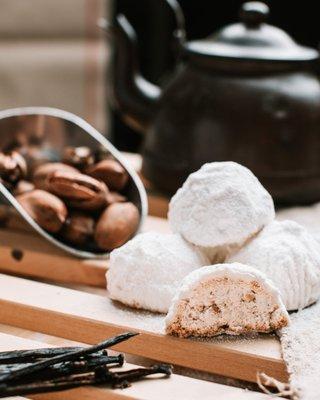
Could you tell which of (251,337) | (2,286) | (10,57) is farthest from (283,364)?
(10,57)

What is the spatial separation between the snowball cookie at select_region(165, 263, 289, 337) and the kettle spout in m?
0.60

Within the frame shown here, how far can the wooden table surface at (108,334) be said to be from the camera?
2.45ft

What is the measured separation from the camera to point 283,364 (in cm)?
80

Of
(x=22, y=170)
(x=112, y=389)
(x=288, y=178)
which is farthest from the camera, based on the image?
(x=288, y=178)

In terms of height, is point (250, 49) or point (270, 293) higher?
point (250, 49)

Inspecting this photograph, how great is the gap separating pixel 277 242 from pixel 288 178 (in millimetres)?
360

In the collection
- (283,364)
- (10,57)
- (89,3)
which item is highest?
(89,3)

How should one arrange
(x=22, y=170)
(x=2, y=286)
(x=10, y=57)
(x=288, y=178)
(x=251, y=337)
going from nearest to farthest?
(x=251, y=337)
(x=2, y=286)
(x=22, y=170)
(x=288, y=178)
(x=10, y=57)

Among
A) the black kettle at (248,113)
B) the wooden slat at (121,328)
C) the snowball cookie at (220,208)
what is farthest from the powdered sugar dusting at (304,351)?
the black kettle at (248,113)

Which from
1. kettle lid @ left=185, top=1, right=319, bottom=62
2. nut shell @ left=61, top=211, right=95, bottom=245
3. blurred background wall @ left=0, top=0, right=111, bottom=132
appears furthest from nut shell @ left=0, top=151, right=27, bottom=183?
blurred background wall @ left=0, top=0, right=111, bottom=132

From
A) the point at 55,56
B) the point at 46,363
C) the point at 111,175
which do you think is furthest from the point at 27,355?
the point at 55,56

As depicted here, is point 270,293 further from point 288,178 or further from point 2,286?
point 288,178

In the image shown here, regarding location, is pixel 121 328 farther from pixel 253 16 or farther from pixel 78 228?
pixel 253 16

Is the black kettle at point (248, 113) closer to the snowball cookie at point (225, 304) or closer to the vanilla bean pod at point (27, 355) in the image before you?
the snowball cookie at point (225, 304)
